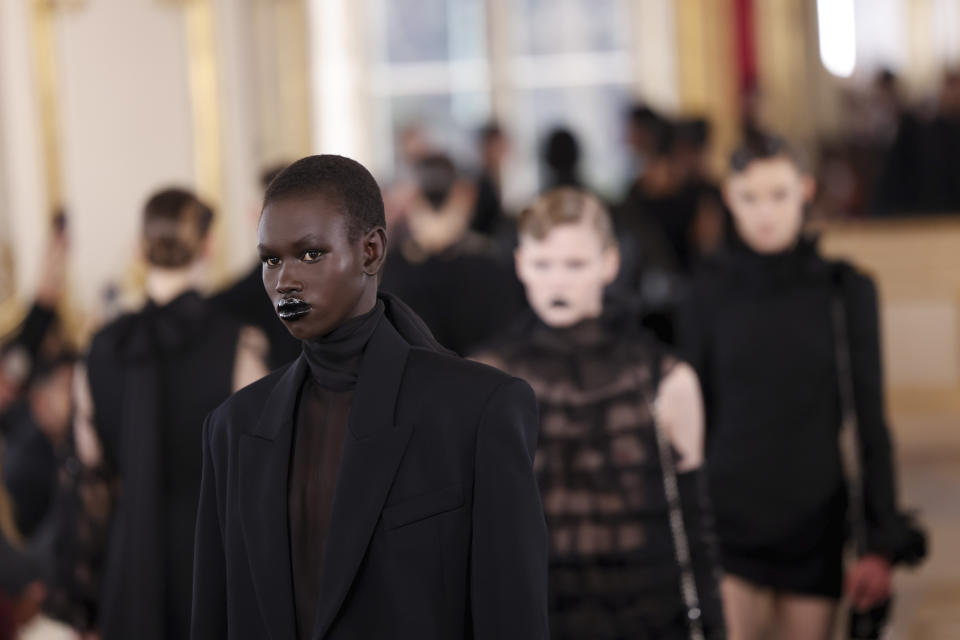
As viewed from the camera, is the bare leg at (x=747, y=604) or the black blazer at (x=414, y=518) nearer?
the black blazer at (x=414, y=518)

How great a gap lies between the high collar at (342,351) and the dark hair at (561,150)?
16.4 ft

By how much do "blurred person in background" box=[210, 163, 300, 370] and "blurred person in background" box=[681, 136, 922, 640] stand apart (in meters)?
1.32

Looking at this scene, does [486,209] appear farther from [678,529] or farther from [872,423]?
[678,529]

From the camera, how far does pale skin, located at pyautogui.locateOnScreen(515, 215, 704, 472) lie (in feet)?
10.1

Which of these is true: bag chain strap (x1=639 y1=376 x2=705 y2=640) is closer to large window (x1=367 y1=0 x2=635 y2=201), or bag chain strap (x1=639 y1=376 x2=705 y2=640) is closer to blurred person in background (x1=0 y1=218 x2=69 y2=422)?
blurred person in background (x1=0 y1=218 x2=69 y2=422)

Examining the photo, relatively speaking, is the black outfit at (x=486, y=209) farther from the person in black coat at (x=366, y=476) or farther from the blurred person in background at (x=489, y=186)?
the person in black coat at (x=366, y=476)

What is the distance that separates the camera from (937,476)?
822 centimetres

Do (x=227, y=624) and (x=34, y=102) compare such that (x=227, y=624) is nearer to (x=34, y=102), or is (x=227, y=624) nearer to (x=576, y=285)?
(x=576, y=285)

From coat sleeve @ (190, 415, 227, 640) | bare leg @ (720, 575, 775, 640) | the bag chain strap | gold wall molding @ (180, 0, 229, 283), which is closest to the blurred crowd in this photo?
bare leg @ (720, 575, 775, 640)

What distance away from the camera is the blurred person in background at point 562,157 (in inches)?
267

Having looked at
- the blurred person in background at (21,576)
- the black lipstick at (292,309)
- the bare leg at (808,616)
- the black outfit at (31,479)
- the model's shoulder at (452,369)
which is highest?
the black lipstick at (292,309)

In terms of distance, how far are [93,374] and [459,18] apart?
852 centimetres

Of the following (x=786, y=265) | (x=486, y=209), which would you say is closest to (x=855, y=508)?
(x=786, y=265)

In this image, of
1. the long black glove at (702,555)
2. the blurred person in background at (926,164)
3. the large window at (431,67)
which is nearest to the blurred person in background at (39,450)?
the long black glove at (702,555)
